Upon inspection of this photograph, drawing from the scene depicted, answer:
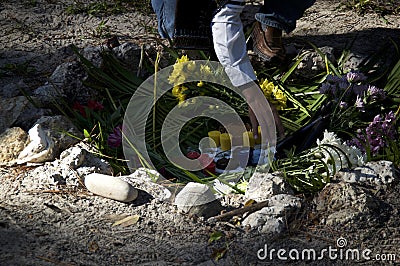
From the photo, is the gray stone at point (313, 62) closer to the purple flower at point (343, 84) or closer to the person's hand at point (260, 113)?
the purple flower at point (343, 84)

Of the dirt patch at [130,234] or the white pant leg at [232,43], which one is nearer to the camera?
the dirt patch at [130,234]

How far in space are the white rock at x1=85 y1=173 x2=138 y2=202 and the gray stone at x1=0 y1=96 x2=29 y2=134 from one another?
606 millimetres

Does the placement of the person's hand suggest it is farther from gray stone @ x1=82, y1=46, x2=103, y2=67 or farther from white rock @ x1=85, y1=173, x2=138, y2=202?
gray stone @ x1=82, y1=46, x2=103, y2=67

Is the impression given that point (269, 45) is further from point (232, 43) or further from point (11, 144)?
point (11, 144)

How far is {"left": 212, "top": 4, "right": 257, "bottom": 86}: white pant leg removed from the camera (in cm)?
314

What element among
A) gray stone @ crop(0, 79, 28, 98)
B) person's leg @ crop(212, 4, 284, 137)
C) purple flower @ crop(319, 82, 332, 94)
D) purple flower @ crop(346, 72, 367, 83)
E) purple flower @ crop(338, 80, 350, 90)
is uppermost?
person's leg @ crop(212, 4, 284, 137)

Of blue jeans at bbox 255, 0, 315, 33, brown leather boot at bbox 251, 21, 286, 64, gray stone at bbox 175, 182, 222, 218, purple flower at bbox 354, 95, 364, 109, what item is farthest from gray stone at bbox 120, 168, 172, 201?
blue jeans at bbox 255, 0, 315, 33

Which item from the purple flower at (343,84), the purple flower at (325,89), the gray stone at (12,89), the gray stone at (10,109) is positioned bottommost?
the gray stone at (12,89)

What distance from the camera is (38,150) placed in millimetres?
3213

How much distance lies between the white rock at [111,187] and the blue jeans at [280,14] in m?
1.38

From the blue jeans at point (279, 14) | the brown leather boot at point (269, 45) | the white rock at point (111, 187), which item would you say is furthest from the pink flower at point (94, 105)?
the brown leather boot at point (269, 45)

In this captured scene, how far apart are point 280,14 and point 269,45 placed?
166 millimetres

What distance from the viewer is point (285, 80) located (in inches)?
153

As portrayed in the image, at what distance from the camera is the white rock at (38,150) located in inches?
126
